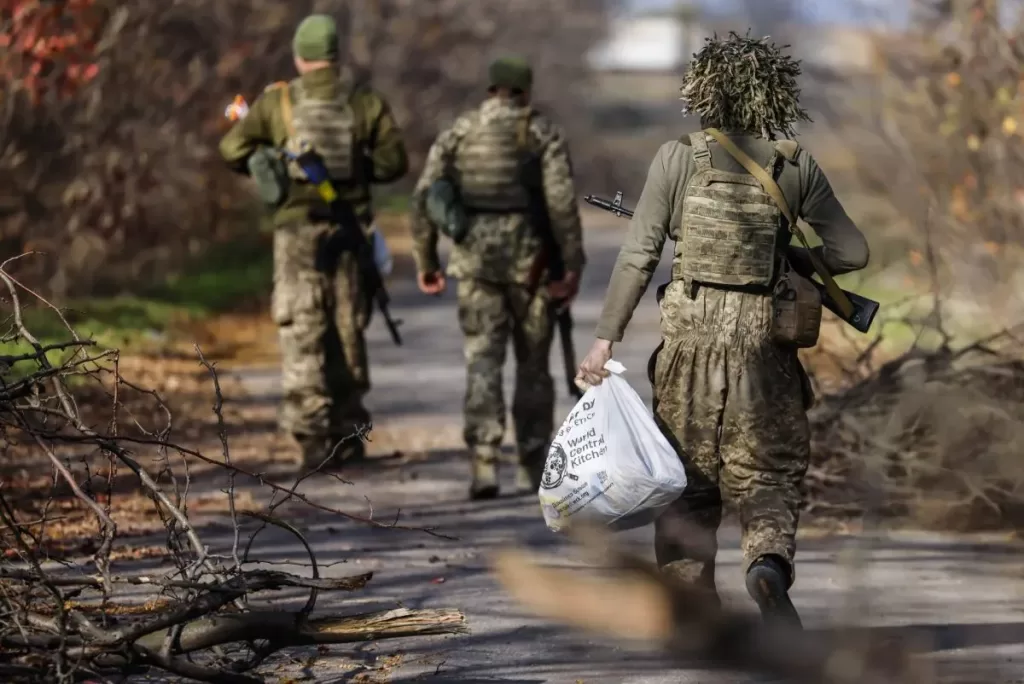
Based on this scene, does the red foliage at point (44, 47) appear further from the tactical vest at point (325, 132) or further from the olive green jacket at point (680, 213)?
the olive green jacket at point (680, 213)

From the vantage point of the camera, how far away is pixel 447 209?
386 inches

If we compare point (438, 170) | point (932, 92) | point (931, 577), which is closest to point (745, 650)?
point (931, 577)

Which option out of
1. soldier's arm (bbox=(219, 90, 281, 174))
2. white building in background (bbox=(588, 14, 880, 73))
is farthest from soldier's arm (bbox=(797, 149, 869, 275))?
soldier's arm (bbox=(219, 90, 281, 174))

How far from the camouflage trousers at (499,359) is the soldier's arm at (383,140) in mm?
971

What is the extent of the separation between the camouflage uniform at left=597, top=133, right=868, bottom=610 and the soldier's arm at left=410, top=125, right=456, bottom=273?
10.9 ft

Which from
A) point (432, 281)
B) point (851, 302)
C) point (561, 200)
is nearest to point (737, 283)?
point (851, 302)

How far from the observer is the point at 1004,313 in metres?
11.4

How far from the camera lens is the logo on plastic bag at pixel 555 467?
6523mm

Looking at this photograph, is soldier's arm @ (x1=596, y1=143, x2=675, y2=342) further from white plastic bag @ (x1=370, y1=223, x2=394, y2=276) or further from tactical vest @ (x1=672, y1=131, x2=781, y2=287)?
white plastic bag @ (x1=370, y1=223, x2=394, y2=276)

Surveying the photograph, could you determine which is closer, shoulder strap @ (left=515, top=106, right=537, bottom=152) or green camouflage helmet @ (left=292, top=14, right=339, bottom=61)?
shoulder strap @ (left=515, top=106, right=537, bottom=152)

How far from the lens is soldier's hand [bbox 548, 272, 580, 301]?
993 centimetres

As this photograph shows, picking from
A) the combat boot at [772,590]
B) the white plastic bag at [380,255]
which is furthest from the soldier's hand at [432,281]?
the combat boot at [772,590]

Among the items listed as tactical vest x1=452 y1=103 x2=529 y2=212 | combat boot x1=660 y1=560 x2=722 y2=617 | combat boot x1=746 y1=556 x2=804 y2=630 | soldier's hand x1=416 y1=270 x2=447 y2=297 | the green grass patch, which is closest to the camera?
combat boot x1=746 y1=556 x2=804 y2=630

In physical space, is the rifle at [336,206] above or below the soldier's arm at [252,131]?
below
